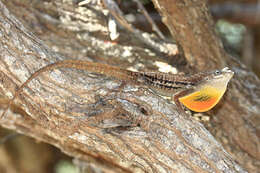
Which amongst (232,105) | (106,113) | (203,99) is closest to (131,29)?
(203,99)

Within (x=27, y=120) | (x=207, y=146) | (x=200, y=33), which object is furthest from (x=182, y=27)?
(x=27, y=120)

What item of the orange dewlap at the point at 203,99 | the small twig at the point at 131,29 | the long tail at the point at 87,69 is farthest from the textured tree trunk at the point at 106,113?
the small twig at the point at 131,29

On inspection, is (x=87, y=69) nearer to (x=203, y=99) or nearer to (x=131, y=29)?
(x=203, y=99)

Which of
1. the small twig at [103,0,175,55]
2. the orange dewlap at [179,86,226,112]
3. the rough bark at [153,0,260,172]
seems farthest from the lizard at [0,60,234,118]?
the small twig at [103,0,175,55]

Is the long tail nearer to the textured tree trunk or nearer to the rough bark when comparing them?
the textured tree trunk

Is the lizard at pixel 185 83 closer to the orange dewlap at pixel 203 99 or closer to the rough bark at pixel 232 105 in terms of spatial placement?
the orange dewlap at pixel 203 99

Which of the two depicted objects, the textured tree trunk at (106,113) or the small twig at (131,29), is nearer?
the textured tree trunk at (106,113)
